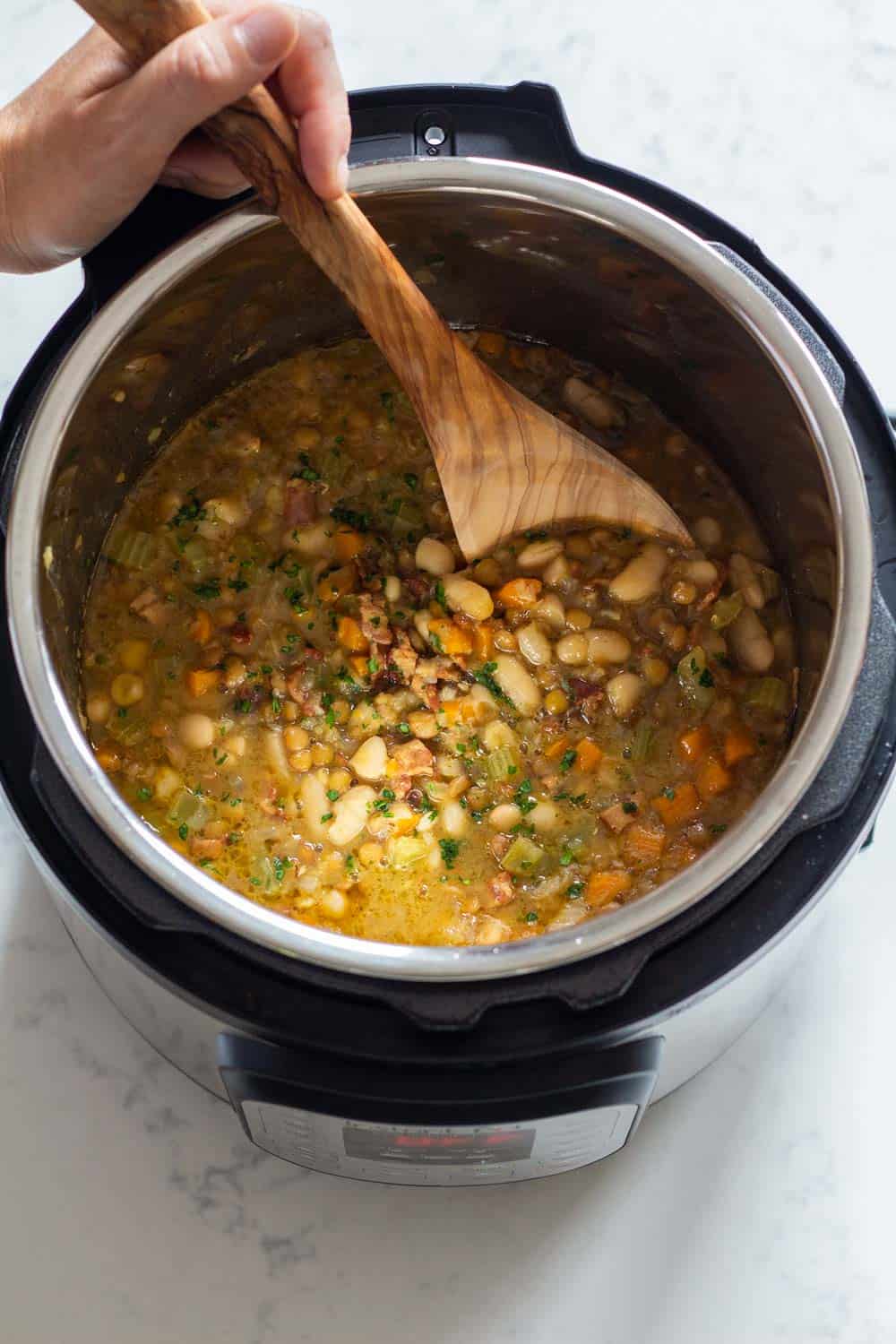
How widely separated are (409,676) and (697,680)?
355 mm

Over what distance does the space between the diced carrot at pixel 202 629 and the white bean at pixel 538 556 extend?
1.31 feet

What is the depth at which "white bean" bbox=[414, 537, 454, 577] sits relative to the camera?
5.96 feet

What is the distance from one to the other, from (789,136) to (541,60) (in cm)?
38

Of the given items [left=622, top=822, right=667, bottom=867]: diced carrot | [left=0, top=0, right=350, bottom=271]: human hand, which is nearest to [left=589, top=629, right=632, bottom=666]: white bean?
[left=622, top=822, right=667, bottom=867]: diced carrot

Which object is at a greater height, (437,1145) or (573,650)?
(573,650)

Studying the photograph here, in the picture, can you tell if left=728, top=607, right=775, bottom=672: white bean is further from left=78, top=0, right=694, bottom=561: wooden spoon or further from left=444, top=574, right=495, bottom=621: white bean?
left=444, top=574, right=495, bottom=621: white bean

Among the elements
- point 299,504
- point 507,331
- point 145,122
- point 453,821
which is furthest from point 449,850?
point 145,122

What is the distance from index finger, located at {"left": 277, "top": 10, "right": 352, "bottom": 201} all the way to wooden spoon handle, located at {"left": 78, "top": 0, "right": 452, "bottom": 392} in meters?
0.02

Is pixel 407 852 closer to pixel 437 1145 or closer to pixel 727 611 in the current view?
pixel 437 1145

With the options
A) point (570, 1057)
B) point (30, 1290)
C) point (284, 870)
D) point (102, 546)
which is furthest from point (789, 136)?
point (30, 1290)

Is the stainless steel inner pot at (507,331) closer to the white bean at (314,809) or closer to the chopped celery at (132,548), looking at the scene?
the chopped celery at (132,548)

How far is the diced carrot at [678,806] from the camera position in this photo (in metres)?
1.71

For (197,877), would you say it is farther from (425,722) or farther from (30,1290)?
(30,1290)

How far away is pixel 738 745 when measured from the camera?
1.73 m
